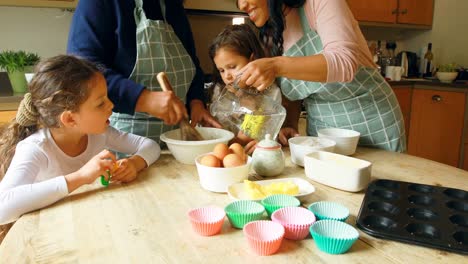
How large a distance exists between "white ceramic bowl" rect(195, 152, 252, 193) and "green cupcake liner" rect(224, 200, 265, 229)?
0.39 feet

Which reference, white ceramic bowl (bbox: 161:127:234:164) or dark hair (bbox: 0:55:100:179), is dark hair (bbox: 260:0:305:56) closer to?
white ceramic bowl (bbox: 161:127:234:164)

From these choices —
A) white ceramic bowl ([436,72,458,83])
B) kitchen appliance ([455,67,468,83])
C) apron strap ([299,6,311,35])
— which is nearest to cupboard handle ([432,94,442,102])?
white ceramic bowl ([436,72,458,83])

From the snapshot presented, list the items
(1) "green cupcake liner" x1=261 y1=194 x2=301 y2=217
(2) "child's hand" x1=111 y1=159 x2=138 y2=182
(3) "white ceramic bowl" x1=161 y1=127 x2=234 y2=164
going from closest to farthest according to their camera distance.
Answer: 1. (1) "green cupcake liner" x1=261 y1=194 x2=301 y2=217
2. (2) "child's hand" x1=111 y1=159 x2=138 y2=182
3. (3) "white ceramic bowl" x1=161 y1=127 x2=234 y2=164

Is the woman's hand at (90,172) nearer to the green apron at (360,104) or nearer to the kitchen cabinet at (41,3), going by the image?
the green apron at (360,104)

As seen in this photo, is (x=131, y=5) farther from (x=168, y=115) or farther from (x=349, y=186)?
(x=349, y=186)

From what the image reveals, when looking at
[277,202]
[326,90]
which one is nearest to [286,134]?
[326,90]

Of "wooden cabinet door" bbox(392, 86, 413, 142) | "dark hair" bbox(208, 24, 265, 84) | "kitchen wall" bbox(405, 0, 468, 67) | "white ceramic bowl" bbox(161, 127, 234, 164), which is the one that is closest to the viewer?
"white ceramic bowl" bbox(161, 127, 234, 164)

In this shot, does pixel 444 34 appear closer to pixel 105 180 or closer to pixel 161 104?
pixel 161 104

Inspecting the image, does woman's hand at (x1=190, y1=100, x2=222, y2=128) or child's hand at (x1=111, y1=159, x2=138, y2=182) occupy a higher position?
woman's hand at (x1=190, y1=100, x2=222, y2=128)

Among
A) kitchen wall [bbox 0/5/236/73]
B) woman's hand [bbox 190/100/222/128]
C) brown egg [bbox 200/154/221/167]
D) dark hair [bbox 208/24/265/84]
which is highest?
kitchen wall [bbox 0/5/236/73]

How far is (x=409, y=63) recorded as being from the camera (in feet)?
11.8

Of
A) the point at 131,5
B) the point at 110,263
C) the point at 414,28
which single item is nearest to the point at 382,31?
the point at 414,28

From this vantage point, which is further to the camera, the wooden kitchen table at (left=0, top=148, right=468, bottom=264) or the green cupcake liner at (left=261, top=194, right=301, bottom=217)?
the green cupcake liner at (left=261, top=194, right=301, bottom=217)

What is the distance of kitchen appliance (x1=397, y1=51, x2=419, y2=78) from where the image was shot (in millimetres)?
3520
